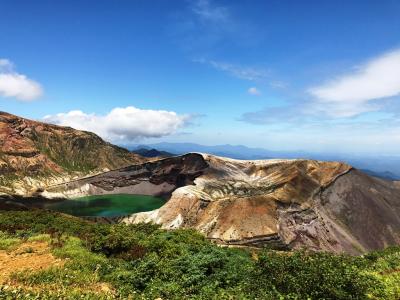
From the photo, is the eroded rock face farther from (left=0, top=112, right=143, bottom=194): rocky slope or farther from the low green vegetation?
the low green vegetation

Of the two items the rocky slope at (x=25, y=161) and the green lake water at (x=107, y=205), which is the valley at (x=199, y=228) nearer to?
the green lake water at (x=107, y=205)

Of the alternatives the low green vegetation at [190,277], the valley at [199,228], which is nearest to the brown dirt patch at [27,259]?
the valley at [199,228]

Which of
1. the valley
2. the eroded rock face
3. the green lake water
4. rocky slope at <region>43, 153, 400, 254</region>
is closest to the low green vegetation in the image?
the valley

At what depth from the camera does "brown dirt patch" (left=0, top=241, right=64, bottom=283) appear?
18.4 m

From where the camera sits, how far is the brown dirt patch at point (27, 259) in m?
18.4

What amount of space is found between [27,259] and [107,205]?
390 ft

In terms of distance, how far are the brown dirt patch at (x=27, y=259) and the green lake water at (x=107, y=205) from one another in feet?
308

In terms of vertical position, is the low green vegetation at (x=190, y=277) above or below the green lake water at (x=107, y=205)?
above

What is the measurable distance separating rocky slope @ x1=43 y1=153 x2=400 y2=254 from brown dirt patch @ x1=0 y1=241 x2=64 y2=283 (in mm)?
53574

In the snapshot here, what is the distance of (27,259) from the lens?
810 inches

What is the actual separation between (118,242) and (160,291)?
9794 millimetres

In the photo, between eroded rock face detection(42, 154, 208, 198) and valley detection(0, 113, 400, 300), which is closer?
valley detection(0, 113, 400, 300)

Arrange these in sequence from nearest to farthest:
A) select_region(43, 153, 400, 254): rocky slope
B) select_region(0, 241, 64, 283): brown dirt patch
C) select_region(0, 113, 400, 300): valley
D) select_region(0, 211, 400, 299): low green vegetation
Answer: select_region(0, 211, 400, 299): low green vegetation
select_region(0, 113, 400, 300): valley
select_region(0, 241, 64, 283): brown dirt patch
select_region(43, 153, 400, 254): rocky slope

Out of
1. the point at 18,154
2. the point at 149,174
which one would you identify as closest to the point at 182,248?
the point at 149,174
